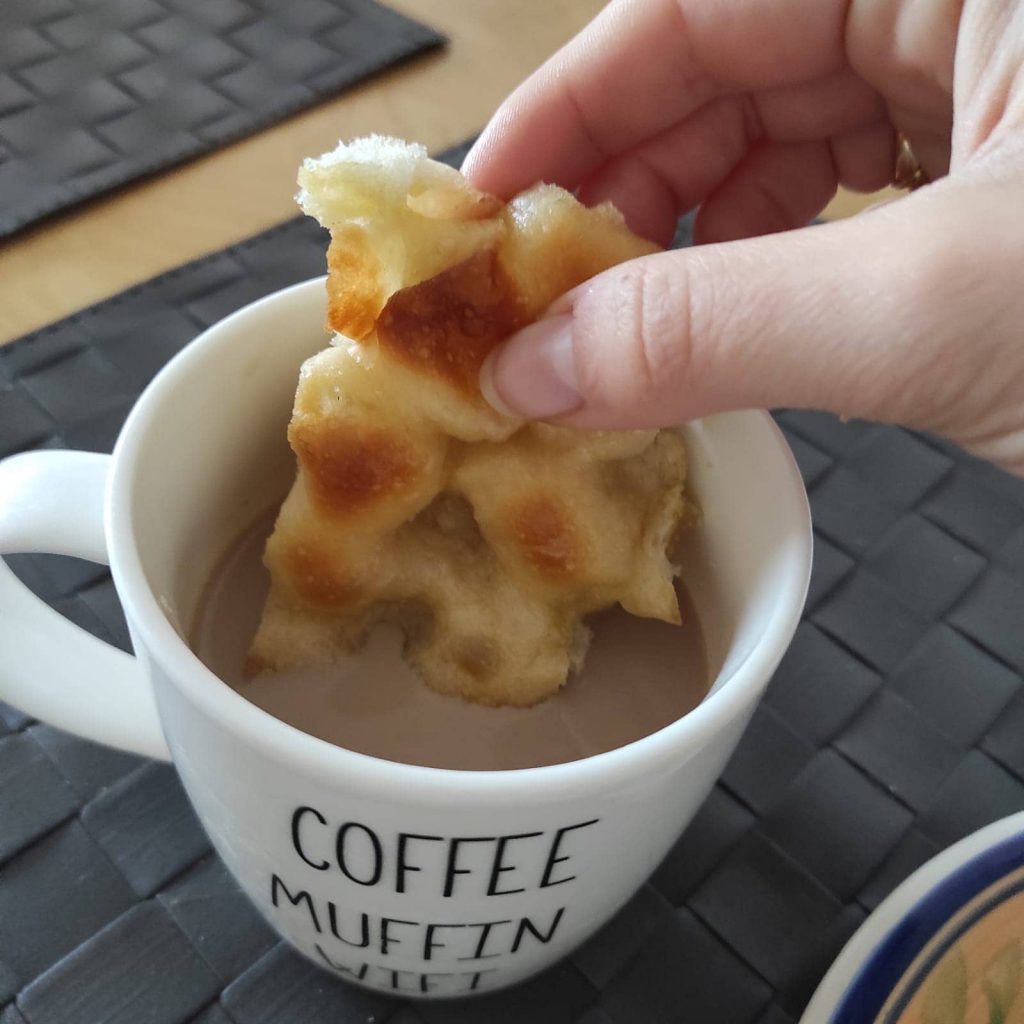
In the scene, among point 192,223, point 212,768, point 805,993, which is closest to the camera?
point 212,768

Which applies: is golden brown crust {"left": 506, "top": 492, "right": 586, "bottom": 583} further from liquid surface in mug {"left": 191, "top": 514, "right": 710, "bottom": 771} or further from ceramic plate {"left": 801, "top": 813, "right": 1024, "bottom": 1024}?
ceramic plate {"left": 801, "top": 813, "right": 1024, "bottom": 1024}

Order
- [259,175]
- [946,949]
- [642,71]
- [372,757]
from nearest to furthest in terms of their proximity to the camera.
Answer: [372,757], [946,949], [642,71], [259,175]

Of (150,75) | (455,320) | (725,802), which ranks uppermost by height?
(455,320)

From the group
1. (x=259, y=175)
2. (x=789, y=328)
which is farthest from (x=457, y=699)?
(x=259, y=175)

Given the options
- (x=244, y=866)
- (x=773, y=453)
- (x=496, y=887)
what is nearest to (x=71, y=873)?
(x=244, y=866)

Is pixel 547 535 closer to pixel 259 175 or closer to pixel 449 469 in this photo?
pixel 449 469

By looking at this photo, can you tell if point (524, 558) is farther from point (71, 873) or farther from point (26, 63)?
point (26, 63)
